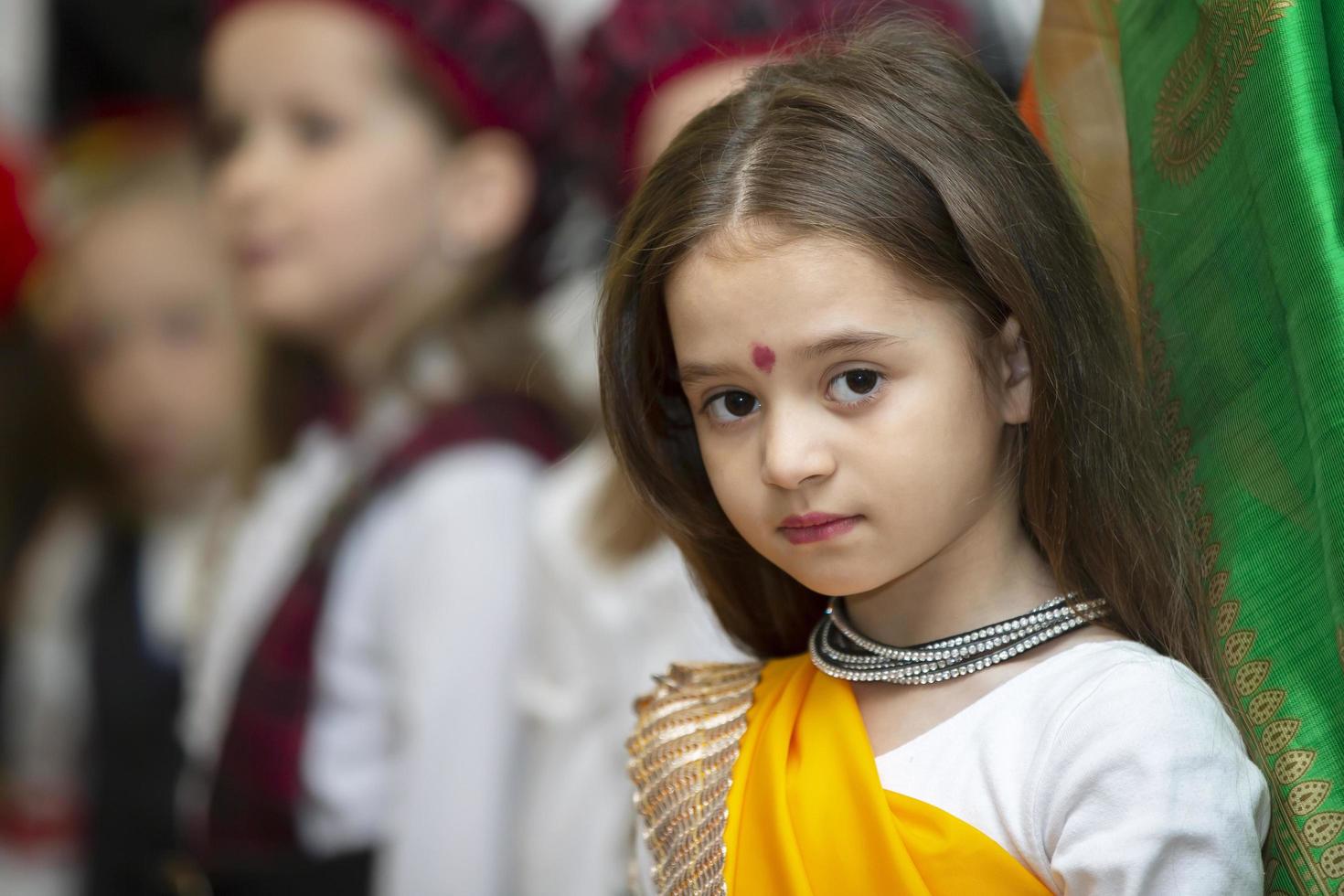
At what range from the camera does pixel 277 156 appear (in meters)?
1.83

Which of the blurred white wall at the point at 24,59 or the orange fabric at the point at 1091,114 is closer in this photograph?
the orange fabric at the point at 1091,114

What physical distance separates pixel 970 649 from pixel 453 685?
2.94 feet

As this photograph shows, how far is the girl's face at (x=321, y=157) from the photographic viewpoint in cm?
181

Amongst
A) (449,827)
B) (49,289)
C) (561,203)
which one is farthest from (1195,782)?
(49,289)

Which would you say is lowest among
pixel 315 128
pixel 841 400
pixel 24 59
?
pixel 841 400

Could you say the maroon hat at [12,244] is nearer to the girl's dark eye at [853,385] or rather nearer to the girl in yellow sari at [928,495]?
the girl in yellow sari at [928,495]

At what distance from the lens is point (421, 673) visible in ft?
5.45

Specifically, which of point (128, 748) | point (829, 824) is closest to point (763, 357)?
point (829, 824)

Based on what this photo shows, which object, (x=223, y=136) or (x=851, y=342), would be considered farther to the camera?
(x=223, y=136)

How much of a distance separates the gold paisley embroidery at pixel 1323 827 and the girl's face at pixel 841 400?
0.25 meters

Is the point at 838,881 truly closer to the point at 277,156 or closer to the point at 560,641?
the point at 560,641

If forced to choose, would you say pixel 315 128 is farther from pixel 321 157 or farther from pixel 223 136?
pixel 223 136

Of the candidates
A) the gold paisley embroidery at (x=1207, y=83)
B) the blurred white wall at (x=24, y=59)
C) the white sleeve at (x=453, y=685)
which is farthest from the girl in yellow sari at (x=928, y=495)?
the blurred white wall at (x=24, y=59)

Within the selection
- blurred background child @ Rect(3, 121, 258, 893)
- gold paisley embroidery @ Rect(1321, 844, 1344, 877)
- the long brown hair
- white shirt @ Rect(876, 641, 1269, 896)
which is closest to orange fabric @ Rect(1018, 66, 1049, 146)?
the long brown hair
